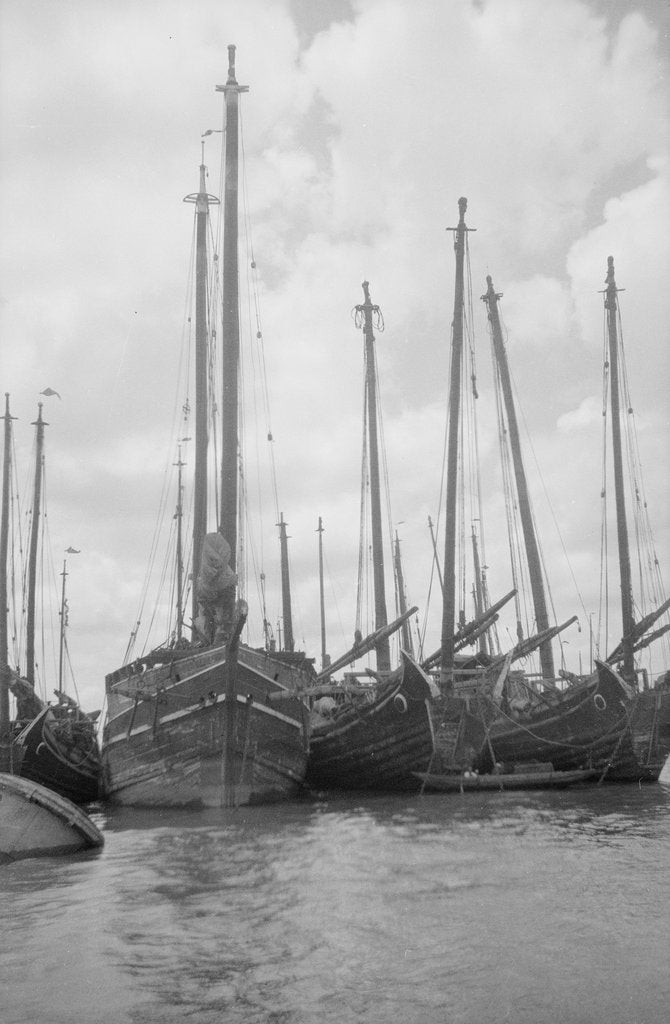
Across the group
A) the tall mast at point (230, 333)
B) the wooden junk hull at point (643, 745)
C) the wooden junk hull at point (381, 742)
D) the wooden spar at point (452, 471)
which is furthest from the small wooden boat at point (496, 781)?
the tall mast at point (230, 333)

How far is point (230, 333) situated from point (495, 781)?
511 inches

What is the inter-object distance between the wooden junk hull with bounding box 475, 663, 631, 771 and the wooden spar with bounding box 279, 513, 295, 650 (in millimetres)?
18852

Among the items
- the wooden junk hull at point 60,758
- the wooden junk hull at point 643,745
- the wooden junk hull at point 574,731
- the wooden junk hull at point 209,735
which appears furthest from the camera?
the wooden junk hull at point 60,758

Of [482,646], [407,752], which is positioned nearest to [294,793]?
[407,752]

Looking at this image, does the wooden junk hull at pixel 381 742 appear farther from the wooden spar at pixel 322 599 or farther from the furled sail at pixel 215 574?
the wooden spar at pixel 322 599

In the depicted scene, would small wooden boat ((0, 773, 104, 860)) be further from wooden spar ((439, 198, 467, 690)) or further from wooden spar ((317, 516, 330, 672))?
wooden spar ((317, 516, 330, 672))

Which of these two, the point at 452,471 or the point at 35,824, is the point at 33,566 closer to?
the point at 452,471

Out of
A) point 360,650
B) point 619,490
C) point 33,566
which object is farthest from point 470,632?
point 33,566

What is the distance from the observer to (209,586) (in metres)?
19.5

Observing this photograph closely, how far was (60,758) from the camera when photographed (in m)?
23.8

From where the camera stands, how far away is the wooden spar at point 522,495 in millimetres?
29031

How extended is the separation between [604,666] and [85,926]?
643 inches

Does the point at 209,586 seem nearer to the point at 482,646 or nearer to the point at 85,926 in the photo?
the point at 85,926

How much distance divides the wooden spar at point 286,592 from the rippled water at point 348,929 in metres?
29.2
